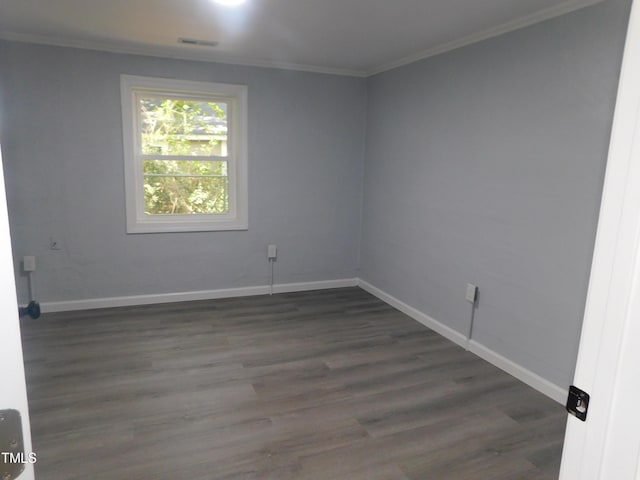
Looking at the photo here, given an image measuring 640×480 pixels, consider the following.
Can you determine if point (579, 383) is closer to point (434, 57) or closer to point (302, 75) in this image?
point (434, 57)

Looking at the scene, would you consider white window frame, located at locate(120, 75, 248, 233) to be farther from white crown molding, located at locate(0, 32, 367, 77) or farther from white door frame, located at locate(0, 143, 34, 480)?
white door frame, located at locate(0, 143, 34, 480)

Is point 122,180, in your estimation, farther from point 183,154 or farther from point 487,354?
point 487,354

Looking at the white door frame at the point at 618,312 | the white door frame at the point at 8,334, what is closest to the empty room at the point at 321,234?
the white door frame at the point at 618,312

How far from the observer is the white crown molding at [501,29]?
2.40 m

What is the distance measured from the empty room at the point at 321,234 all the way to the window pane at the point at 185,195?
0.09ft

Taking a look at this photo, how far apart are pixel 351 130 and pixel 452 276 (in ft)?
6.43

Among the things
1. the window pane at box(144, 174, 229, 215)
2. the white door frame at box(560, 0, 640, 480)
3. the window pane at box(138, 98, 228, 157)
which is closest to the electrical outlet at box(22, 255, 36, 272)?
the window pane at box(144, 174, 229, 215)

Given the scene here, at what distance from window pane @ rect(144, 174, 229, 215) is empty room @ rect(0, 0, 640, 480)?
0.03 metres

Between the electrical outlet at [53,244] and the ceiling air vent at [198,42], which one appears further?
the electrical outlet at [53,244]

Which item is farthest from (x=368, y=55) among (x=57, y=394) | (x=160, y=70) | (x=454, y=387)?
(x=57, y=394)

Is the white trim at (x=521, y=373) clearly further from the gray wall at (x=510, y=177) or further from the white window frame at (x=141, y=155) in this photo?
the white window frame at (x=141, y=155)

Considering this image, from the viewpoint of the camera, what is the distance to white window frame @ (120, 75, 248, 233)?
3.79 meters

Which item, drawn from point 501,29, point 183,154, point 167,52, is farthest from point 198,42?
point 501,29

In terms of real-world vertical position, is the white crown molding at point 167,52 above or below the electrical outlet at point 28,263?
above
